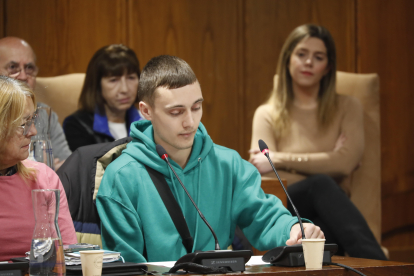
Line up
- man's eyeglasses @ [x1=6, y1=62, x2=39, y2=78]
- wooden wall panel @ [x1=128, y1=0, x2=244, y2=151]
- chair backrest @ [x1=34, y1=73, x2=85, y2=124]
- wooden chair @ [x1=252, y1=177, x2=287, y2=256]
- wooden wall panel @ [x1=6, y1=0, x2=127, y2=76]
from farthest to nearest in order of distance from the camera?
wooden wall panel @ [x1=128, y1=0, x2=244, y2=151]
wooden wall panel @ [x1=6, y1=0, x2=127, y2=76]
chair backrest @ [x1=34, y1=73, x2=85, y2=124]
man's eyeglasses @ [x1=6, y1=62, x2=39, y2=78]
wooden chair @ [x1=252, y1=177, x2=287, y2=256]

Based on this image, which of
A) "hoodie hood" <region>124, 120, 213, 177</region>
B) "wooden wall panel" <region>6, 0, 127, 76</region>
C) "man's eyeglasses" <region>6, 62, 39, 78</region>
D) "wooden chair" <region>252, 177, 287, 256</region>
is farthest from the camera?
"wooden wall panel" <region>6, 0, 127, 76</region>

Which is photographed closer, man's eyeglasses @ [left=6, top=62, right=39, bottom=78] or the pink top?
the pink top

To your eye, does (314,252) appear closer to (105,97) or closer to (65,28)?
(105,97)

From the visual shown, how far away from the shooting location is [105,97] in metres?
2.71

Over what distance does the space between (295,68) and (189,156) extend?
1.36 m

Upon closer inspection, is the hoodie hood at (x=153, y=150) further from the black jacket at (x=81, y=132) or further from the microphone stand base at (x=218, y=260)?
the black jacket at (x=81, y=132)

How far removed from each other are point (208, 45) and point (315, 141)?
44.7 inches

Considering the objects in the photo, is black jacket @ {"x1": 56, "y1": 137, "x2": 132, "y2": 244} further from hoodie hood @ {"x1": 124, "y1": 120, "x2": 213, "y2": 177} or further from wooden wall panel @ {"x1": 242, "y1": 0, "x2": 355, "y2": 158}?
wooden wall panel @ {"x1": 242, "y1": 0, "x2": 355, "y2": 158}

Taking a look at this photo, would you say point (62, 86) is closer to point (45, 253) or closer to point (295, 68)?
point (295, 68)

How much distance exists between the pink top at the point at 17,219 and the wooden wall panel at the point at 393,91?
8.87 feet

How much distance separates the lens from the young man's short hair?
163 centimetres

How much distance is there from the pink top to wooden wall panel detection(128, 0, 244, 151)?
2.09 m

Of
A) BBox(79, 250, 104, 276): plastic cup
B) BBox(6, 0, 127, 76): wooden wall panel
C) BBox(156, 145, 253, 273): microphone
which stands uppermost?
BBox(6, 0, 127, 76): wooden wall panel

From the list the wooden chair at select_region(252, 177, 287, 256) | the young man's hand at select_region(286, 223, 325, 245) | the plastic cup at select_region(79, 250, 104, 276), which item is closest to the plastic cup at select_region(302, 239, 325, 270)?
the young man's hand at select_region(286, 223, 325, 245)
